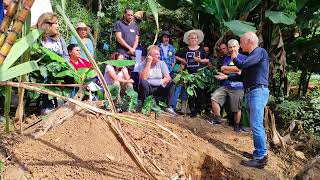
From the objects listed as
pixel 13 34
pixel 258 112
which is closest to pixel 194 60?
pixel 258 112

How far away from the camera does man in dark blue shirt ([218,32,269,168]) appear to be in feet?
15.5

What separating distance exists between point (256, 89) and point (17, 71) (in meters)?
3.21

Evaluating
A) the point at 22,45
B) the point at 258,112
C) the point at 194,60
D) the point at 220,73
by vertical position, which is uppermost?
the point at 22,45

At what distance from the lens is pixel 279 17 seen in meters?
6.65

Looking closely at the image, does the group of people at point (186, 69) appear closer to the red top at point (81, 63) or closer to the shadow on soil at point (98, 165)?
the red top at point (81, 63)

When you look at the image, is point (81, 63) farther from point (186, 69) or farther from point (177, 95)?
point (186, 69)

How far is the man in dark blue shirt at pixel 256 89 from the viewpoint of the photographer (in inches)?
186

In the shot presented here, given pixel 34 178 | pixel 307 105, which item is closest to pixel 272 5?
pixel 307 105

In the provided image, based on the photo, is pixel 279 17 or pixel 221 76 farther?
pixel 279 17

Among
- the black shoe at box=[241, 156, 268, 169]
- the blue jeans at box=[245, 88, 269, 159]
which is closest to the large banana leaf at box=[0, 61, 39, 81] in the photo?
the blue jeans at box=[245, 88, 269, 159]

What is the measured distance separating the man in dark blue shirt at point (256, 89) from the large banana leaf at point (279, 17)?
1.97 meters

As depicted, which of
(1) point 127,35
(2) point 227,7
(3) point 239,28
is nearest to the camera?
(3) point 239,28

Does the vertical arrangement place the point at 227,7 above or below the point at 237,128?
above

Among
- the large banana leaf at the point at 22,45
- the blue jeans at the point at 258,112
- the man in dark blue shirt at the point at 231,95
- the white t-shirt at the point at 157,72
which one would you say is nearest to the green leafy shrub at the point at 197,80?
the white t-shirt at the point at 157,72
